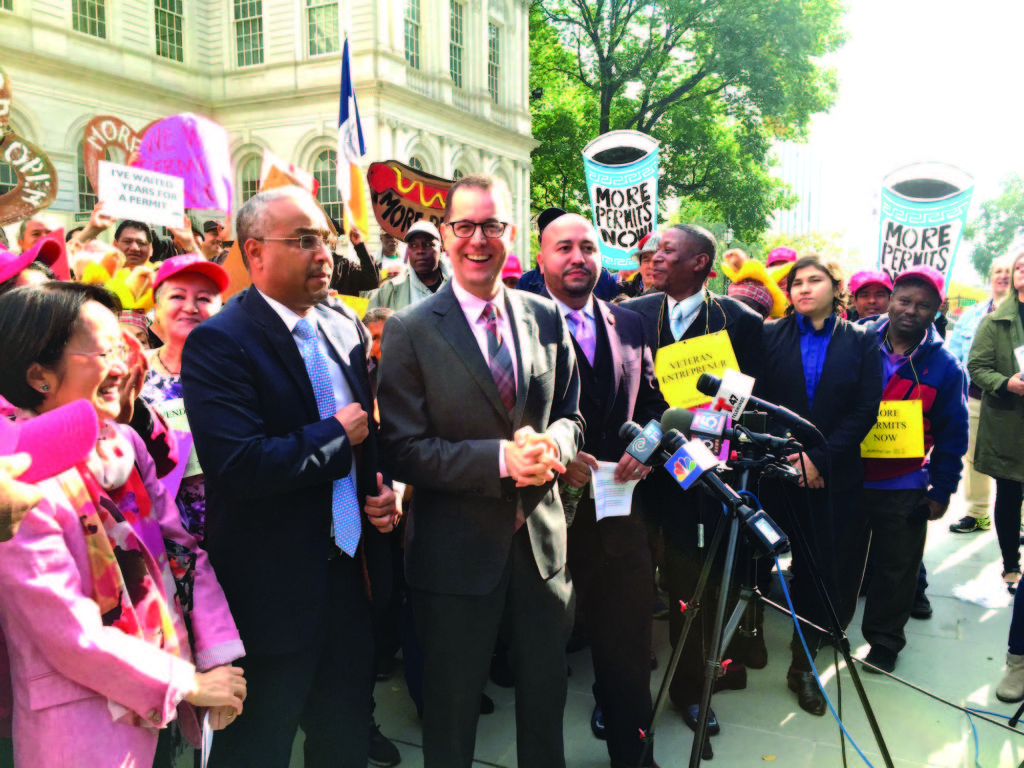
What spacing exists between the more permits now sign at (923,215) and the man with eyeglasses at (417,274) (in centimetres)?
392

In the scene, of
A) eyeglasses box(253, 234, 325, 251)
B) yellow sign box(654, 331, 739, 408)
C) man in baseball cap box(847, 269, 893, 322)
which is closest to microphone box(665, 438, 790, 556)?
yellow sign box(654, 331, 739, 408)

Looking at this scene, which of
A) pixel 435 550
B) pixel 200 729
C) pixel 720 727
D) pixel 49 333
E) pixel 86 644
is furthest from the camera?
pixel 720 727

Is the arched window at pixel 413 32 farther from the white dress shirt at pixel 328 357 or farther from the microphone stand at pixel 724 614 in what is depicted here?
the microphone stand at pixel 724 614

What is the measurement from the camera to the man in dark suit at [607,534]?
286 centimetres

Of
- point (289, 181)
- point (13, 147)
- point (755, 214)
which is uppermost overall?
point (755, 214)

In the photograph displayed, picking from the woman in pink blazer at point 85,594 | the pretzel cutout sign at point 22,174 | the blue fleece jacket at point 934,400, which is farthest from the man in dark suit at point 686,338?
the pretzel cutout sign at point 22,174

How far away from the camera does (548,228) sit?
10.2ft

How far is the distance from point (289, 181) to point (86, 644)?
3661 mm

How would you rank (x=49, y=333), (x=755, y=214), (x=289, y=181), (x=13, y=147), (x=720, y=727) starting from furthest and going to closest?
1. (x=755, y=214)
2. (x=13, y=147)
3. (x=289, y=181)
4. (x=720, y=727)
5. (x=49, y=333)

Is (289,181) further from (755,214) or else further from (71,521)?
(755,214)

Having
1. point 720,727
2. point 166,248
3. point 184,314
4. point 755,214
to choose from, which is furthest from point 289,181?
point 755,214

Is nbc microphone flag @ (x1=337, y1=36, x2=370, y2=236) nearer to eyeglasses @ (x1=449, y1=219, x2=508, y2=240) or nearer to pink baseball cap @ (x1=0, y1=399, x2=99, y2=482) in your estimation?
eyeglasses @ (x1=449, y1=219, x2=508, y2=240)

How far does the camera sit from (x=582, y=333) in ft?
9.84

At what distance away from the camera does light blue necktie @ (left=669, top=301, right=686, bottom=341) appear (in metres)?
3.50
